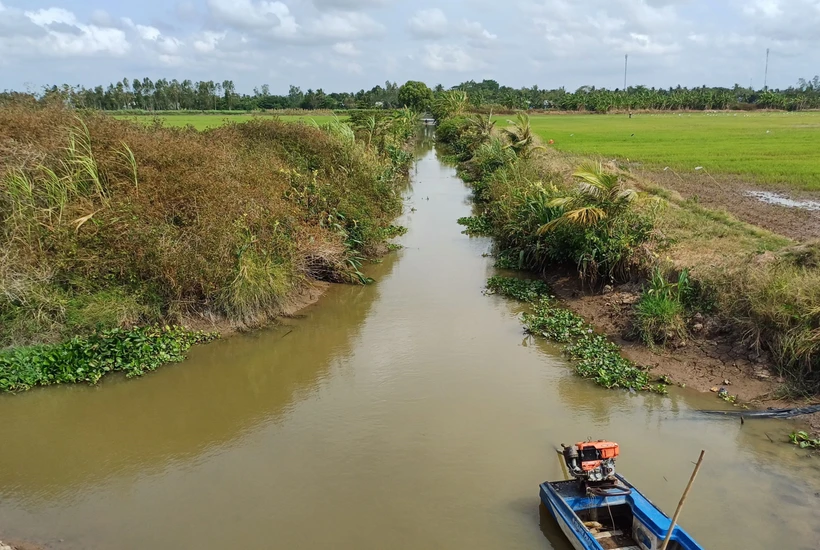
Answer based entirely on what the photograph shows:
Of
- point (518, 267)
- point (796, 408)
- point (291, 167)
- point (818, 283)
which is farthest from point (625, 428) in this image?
point (291, 167)

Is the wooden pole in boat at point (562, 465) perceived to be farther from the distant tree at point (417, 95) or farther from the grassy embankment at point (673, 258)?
the distant tree at point (417, 95)

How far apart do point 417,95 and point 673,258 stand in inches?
2523

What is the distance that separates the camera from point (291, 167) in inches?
482

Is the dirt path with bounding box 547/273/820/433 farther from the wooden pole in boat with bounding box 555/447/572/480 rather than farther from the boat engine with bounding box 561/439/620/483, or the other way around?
the boat engine with bounding box 561/439/620/483

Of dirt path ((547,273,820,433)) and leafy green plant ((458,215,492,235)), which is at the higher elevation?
leafy green plant ((458,215,492,235))

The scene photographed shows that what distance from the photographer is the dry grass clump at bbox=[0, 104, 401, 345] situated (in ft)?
25.0

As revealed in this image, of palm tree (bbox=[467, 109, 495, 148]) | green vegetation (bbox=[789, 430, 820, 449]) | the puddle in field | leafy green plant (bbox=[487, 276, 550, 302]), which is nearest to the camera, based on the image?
green vegetation (bbox=[789, 430, 820, 449])

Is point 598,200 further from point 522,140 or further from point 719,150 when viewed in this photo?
point 719,150

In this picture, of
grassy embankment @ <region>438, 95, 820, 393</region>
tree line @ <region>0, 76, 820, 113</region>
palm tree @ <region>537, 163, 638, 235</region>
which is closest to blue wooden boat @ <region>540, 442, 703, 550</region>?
grassy embankment @ <region>438, 95, 820, 393</region>

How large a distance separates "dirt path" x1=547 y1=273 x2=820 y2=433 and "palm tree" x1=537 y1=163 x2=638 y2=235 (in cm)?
138

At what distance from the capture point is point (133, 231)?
8.12 meters

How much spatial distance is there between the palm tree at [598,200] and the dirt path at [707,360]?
1378 mm

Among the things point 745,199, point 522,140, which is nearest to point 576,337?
point 745,199

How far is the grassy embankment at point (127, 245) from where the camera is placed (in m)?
7.42
